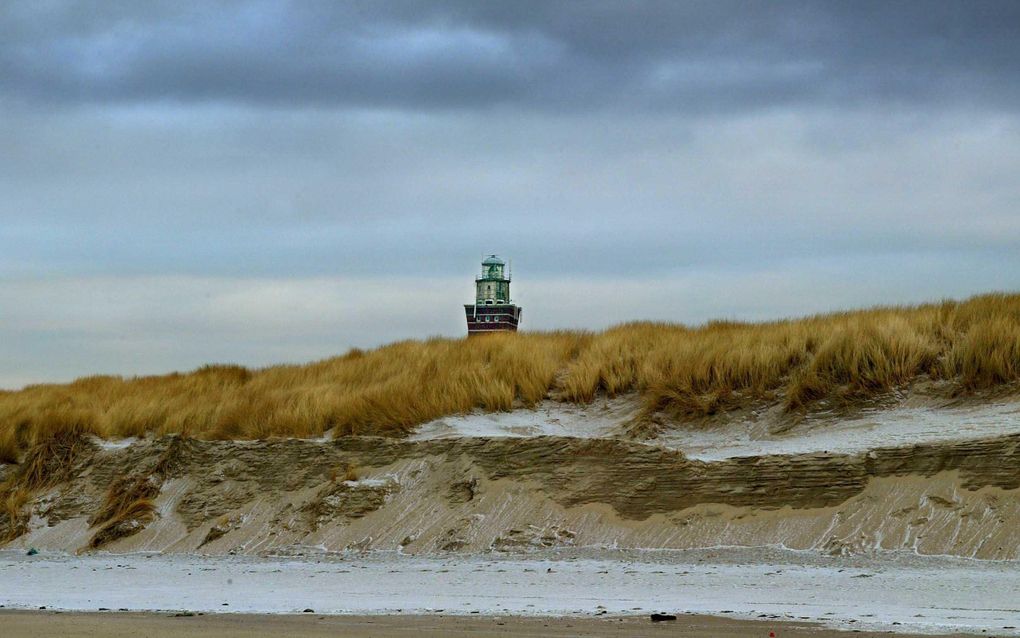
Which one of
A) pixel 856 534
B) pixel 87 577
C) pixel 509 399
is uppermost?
pixel 509 399

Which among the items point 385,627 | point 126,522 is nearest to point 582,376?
point 126,522

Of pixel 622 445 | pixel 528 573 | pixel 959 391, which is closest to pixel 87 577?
pixel 528 573

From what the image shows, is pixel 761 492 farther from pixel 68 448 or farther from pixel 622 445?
pixel 68 448

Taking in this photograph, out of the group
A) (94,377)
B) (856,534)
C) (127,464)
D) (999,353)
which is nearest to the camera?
(856,534)

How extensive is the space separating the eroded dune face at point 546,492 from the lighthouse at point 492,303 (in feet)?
344

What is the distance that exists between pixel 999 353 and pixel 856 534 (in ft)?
10.4

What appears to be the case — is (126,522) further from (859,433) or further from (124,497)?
(859,433)

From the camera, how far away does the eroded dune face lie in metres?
11.5

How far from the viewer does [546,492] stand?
13.4 m

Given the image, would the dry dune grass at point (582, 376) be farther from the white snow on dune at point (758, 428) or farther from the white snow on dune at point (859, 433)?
the white snow on dune at point (859, 433)

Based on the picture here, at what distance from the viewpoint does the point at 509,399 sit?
1559 cm

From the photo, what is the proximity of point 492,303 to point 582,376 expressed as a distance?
367 ft

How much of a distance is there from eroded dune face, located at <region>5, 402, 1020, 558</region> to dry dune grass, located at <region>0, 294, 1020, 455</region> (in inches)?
Result: 18.7

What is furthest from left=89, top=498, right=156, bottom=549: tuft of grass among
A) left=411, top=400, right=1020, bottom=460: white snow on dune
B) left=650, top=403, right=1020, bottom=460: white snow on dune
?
left=650, top=403, right=1020, bottom=460: white snow on dune
